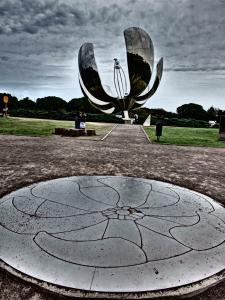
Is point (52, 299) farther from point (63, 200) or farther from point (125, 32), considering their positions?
point (125, 32)

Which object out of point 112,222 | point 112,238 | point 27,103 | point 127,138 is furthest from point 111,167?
point 27,103

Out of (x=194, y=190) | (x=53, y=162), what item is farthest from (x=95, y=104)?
(x=194, y=190)

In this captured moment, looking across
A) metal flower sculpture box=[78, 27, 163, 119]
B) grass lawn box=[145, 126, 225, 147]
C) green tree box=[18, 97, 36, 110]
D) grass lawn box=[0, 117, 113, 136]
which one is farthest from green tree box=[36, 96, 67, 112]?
grass lawn box=[145, 126, 225, 147]

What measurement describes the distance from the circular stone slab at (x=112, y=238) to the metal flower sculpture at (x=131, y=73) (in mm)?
20818

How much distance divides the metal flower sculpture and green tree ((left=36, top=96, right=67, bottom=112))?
2877 centimetres

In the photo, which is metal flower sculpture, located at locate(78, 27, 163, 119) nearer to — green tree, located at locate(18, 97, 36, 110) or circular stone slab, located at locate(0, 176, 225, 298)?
circular stone slab, located at locate(0, 176, 225, 298)

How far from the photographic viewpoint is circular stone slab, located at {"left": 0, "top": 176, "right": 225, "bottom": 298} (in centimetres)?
240

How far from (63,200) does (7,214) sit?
3.05 ft

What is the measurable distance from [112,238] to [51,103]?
200ft

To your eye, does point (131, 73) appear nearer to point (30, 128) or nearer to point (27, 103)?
point (30, 128)

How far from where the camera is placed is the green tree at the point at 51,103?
59.0 m

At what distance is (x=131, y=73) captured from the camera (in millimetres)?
24297

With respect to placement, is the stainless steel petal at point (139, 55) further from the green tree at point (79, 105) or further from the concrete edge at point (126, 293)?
the green tree at point (79, 105)

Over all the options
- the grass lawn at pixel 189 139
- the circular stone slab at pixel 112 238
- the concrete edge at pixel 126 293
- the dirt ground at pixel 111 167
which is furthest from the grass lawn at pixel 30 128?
the concrete edge at pixel 126 293
